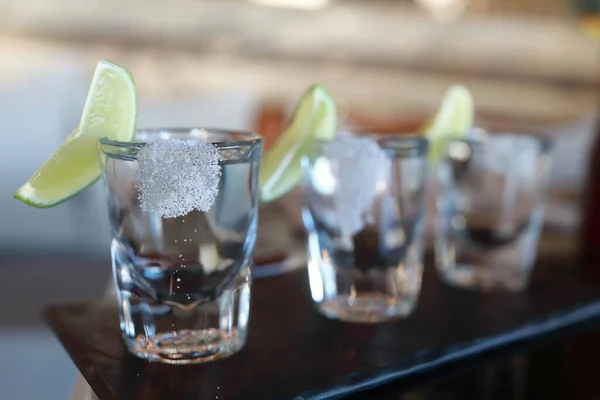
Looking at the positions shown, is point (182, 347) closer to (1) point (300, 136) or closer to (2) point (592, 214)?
(1) point (300, 136)

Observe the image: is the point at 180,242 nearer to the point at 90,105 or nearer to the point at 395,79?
the point at 90,105

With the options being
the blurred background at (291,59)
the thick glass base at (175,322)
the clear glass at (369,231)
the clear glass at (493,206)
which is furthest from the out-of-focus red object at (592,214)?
the blurred background at (291,59)

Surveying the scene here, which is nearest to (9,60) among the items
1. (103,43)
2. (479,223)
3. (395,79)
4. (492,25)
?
(103,43)

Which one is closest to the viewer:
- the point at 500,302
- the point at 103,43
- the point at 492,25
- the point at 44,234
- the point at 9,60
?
the point at 500,302

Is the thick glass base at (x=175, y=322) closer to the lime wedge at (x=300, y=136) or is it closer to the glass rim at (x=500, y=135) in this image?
the lime wedge at (x=300, y=136)

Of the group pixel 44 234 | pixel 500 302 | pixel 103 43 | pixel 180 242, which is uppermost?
pixel 103 43

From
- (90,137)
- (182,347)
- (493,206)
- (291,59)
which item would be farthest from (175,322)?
(291,59)
